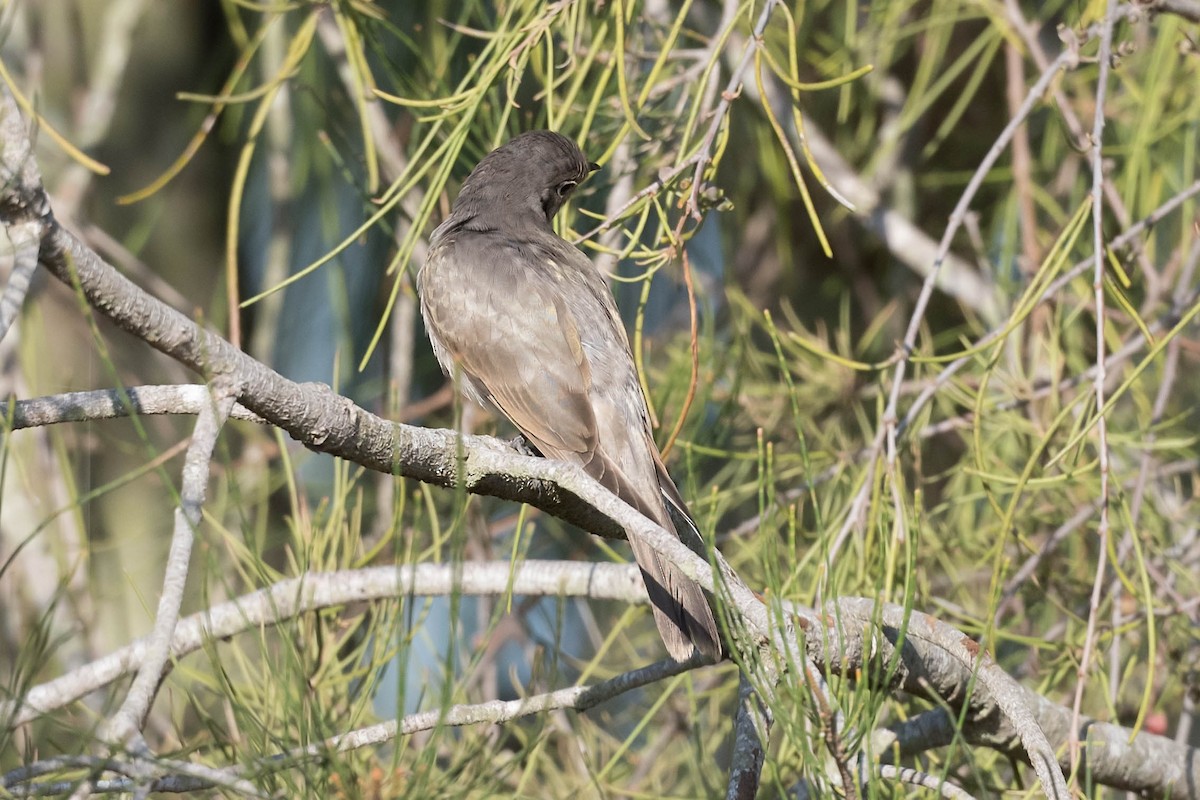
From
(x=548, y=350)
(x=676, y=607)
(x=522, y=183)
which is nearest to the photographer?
(x=676, y=607)

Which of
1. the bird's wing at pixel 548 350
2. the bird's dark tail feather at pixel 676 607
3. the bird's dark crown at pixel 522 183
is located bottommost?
the bird's dark tail feather at pixel 676 607

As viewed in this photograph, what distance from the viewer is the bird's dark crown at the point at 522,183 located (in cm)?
370

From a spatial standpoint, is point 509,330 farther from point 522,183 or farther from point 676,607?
point 676,607

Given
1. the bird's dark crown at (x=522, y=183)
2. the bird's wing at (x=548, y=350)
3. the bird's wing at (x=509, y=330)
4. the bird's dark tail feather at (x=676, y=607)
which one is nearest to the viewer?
the bird's dark tail feather at (x=676, y=607)

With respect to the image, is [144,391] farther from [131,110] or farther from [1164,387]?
[131,110]

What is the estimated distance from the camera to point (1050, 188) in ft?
17.4

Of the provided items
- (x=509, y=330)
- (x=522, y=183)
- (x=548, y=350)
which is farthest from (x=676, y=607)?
(x=522, y=183)

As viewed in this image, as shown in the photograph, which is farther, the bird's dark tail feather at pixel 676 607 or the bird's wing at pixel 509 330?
the bird's wing at pixel 509 330

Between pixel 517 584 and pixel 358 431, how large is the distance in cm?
94

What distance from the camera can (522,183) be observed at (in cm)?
395

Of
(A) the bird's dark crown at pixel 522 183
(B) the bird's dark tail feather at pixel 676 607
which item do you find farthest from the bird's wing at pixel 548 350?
(B) the bird's dark tail feather at pixel 676 607

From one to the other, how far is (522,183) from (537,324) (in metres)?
0.53

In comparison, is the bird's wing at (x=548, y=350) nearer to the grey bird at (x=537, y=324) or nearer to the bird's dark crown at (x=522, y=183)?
the grey bird at (x=537, y=324)

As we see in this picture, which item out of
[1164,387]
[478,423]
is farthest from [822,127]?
[1164,387]
